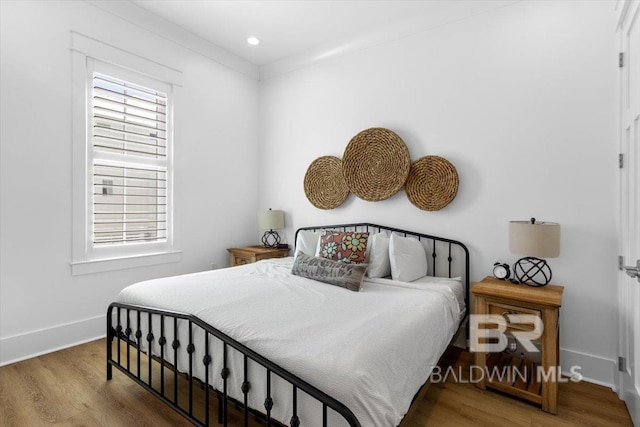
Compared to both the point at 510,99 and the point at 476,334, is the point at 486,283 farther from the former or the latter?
the point at 510,99

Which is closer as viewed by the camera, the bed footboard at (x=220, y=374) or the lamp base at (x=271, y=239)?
the bed footboard at (x=220, y=374)

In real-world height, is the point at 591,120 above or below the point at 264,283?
above

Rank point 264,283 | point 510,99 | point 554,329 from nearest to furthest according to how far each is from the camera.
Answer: point 554,329
point 264,283
point 510,99

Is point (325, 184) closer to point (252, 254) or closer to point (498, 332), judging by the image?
point (252, 254)

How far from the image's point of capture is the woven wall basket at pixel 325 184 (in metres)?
3.56

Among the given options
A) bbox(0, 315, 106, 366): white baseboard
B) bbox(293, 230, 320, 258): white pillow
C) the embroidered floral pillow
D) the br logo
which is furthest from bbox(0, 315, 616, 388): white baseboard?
bbox(293, 230, 320, 258): white pillow

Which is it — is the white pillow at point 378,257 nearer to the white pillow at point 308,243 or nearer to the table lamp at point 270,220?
the white pillow at point 308,243

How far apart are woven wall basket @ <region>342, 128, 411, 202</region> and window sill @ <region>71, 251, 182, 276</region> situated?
204 cm

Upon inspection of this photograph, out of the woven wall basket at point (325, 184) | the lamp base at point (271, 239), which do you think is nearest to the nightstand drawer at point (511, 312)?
the woven wall basket at point (325, 184)

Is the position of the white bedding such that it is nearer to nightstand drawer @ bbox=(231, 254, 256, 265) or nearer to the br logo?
the br logo

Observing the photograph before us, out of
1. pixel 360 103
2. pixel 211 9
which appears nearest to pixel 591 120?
pixel 360 103

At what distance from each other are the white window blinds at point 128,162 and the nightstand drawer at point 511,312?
3.10m

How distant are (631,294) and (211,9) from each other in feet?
12.7

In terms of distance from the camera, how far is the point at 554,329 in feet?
6.44
